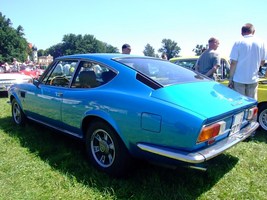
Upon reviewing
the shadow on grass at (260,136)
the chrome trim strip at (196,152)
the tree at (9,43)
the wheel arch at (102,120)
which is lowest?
the shadow on grass at (260,136)

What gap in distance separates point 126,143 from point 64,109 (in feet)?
4.02

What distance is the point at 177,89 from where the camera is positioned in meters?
2.88

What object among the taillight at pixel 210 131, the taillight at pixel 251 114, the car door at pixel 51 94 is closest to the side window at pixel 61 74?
the car door at pixel 51 94

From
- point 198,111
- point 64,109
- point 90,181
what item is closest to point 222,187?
point 198,111

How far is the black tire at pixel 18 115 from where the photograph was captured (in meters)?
5.09

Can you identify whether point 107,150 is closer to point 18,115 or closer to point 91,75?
point 91,75

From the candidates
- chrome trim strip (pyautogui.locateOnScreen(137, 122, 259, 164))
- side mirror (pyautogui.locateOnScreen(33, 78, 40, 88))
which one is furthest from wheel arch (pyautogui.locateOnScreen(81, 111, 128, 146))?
side mirror (pyautogui.locateOnScreen(33, 78, 40, 88))

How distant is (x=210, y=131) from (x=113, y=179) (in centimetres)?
127

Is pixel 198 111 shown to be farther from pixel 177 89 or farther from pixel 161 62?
pixel 161 62

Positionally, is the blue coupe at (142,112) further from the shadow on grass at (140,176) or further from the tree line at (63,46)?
the tree line at (63,46)

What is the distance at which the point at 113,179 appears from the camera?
3.11 metres

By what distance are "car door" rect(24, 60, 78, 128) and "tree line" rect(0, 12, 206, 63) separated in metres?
56.1

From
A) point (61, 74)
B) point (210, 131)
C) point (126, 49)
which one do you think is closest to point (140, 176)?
point (210, 131)

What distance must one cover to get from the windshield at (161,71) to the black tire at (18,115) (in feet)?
8.73
